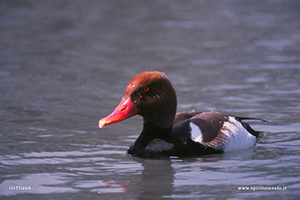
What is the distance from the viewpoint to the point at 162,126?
614 cm

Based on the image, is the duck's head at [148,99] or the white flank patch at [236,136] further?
the white flank patch at [236,136]

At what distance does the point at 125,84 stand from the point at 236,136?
464 centimetres

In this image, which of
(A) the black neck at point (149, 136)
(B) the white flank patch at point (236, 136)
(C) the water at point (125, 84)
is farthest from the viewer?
(B) the white flank patch at point (236, 136)

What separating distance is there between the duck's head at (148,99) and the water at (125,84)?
0.60m

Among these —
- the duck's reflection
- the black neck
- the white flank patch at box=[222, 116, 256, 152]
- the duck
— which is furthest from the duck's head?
the white flank patch at box=[222, 116, 256, 152]

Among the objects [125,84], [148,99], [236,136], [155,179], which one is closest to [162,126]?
[148,99]

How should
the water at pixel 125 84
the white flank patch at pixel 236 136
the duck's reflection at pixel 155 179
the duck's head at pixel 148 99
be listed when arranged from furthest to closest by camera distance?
the white flank patch at pixel 236 136 < the duck's head at pixel 148 99 < the water at pixel 125 84 < the duck's reflection at pixel 155 179

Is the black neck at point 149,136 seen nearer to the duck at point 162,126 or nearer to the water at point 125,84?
the duck at point 162,126

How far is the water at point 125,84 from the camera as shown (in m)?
5.25

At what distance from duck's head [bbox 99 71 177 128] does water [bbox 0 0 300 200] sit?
60cm

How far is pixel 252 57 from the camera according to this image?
42.5 ft

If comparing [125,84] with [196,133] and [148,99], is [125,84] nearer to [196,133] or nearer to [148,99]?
[196,133]

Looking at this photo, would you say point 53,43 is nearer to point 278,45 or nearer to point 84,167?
point 278,45

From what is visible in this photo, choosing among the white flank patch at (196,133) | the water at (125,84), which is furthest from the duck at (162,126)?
the water at (125,84)
